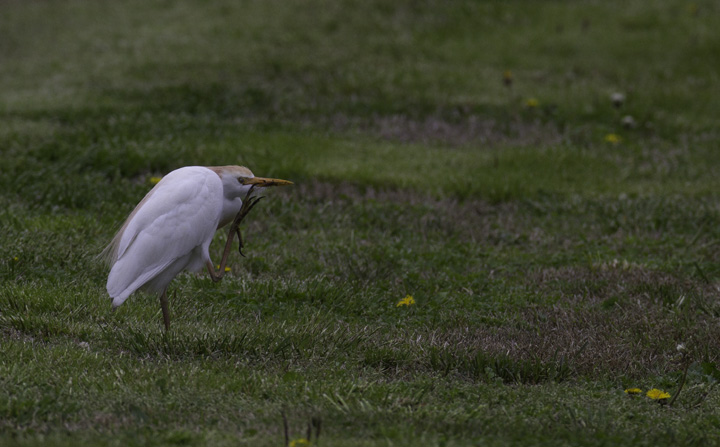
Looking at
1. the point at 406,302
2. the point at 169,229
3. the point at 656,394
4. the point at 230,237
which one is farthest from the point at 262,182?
the point at 656,394

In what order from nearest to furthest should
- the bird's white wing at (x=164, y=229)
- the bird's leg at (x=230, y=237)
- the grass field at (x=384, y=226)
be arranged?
1. the grass field at (x=384, y=226)
2. the bird's white wing at (x=164, y=229)
3. the bird's leg at (x=230, y=237)

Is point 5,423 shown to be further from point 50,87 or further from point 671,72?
point 671,72

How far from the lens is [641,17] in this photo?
15570 millimetres

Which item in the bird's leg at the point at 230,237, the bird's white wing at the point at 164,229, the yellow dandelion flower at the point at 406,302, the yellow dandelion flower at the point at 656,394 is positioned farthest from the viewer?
the yellow dandelion flower at the point at 406,302

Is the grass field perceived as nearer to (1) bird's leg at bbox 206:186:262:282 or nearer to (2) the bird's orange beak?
(1) bird's leg at bbox 206:186:262:282

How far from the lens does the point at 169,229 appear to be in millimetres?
4805

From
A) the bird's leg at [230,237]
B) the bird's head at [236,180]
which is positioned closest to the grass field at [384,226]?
the bird's leg at [230,237]

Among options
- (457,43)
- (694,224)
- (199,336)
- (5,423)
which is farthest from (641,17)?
(5,423)

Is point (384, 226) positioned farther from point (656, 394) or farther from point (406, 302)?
point (656, 394)

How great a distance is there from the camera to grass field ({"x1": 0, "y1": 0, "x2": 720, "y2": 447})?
412 centimetres

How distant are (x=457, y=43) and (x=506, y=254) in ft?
27.9

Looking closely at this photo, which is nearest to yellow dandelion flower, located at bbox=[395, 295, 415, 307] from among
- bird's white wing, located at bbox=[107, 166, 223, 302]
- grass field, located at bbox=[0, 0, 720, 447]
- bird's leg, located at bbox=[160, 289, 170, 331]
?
grass field, located at bbox=[0, 0, 720, 447]

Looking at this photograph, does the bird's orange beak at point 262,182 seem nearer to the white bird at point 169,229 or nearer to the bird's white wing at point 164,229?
the white bird at point 169,229

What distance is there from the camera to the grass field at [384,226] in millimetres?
4117
